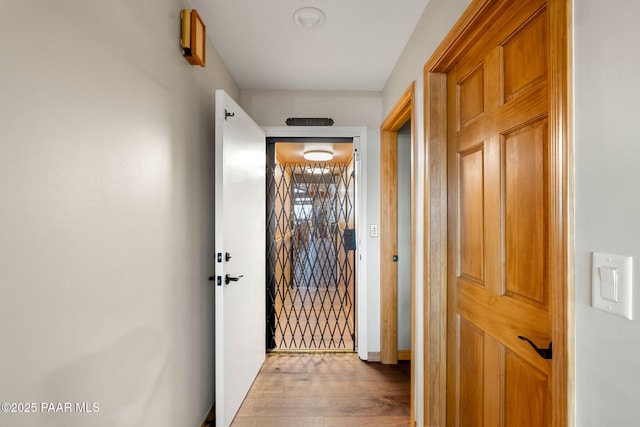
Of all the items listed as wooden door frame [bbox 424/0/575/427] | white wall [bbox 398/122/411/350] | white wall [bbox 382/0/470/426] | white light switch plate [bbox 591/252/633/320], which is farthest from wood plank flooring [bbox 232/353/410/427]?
white light switch plate [bbox 591/252/633/320]

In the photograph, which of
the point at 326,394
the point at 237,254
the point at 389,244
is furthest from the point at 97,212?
the point at 389,244

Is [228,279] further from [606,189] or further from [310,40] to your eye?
[606,189]

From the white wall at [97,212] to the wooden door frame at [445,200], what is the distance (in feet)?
4.08

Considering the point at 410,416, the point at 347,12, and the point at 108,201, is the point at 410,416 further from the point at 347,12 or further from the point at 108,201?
the point at 347,12

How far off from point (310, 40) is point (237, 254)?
143 centimetres

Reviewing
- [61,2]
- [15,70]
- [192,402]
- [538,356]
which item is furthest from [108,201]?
[538,356]

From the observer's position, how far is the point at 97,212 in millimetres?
979

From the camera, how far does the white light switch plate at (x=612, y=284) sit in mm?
590

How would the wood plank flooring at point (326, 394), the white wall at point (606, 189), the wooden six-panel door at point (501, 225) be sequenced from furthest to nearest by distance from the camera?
the wood plank flooring at point (326, 394)
the wooden six-panel door at point (501, 225)
the white wall at point (606, 189)

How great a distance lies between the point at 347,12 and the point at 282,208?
1.71 meters

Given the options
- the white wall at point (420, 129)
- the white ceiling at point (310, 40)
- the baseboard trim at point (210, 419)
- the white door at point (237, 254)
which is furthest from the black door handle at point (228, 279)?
the white ceiling at point (310, 40)

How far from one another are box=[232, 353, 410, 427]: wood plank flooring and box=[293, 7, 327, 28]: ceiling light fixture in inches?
93.5

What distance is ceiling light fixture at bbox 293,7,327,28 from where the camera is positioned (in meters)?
1.68

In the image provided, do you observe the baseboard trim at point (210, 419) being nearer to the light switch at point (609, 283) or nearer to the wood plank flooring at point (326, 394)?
the wood plank flooring at point (326, 394)
